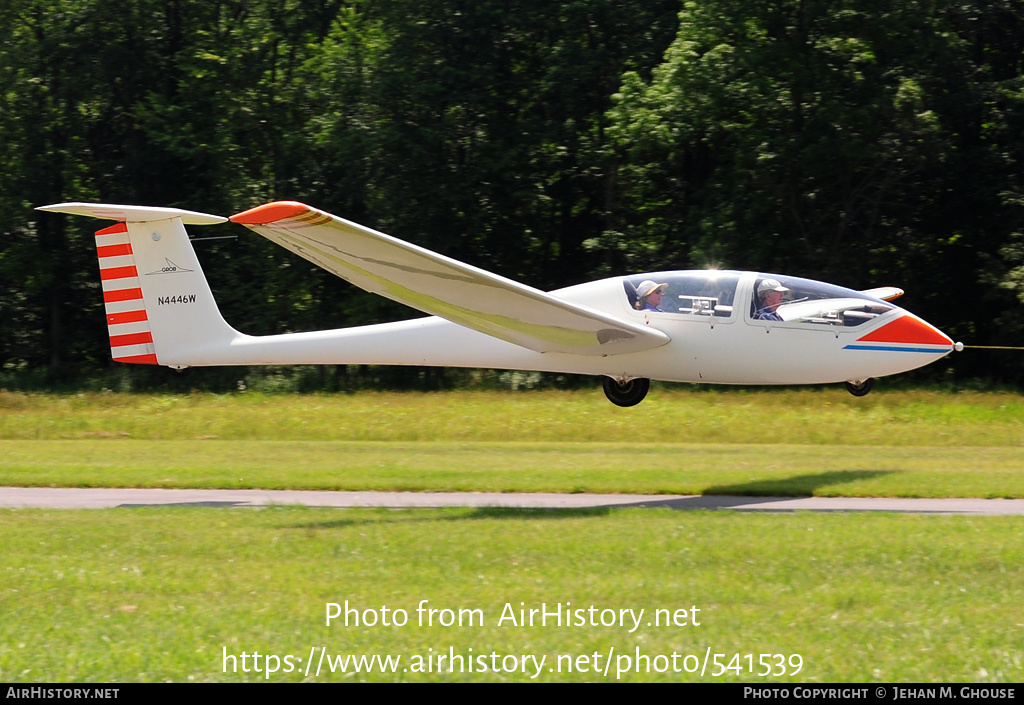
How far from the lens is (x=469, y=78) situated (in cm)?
3578

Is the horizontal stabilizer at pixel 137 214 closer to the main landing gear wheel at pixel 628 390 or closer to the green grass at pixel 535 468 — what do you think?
the green grass at pixel 535 468

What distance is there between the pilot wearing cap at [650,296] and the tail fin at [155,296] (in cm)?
570

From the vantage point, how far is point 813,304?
1347cm

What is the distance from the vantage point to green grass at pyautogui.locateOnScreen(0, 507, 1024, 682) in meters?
7.30

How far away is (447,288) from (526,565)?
3965mm

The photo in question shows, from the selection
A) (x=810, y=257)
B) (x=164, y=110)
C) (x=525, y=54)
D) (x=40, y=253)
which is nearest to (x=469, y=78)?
(x=525, y=54)

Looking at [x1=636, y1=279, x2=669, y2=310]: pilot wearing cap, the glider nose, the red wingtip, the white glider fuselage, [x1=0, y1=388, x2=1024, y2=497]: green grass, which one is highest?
the red wingtip

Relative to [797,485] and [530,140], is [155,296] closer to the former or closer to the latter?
[797,485]

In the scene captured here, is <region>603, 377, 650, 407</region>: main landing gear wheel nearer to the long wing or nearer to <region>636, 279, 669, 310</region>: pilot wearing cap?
the long wing

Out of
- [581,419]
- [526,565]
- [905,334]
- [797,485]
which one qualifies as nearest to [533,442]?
[581,419]

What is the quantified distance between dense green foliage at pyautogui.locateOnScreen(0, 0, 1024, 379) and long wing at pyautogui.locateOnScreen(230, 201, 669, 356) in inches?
695

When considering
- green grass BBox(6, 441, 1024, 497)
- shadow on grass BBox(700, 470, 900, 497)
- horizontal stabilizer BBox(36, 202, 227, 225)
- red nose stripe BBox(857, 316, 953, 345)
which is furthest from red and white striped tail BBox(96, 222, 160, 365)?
red nose stripe BBox(857, 316, 953, 345)

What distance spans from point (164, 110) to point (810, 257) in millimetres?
21032

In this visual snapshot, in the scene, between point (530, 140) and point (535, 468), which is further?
point (530, 140)
